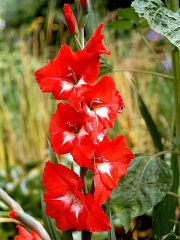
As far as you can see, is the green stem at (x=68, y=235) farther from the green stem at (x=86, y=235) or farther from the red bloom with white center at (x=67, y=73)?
the red bloom with white center at (x=67, y=73)

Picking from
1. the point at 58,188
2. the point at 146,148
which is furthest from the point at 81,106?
the point at 146,148

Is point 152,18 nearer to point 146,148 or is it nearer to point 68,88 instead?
point 68,88

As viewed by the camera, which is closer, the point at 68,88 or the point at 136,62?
the point at 68,88

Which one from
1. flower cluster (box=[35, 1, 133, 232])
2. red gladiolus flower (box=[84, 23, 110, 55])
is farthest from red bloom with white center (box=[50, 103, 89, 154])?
red gladiolus flower (box=[84, 23, 110, 55])

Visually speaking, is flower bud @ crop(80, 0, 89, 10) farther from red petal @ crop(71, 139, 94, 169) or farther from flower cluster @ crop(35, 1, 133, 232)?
red petal @ crop(71, 139, 94, 169)

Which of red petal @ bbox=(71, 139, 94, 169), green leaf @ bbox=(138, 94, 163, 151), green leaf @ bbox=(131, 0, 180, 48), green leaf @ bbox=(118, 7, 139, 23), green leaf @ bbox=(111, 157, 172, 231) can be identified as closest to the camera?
red petal @ bbox=(71, 139, 94, 169)
